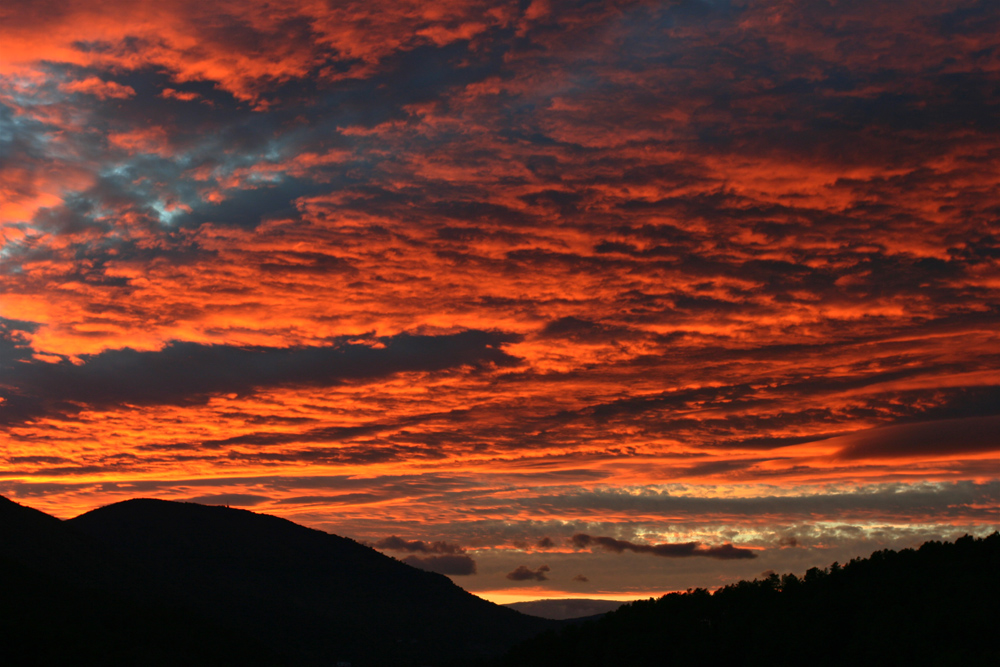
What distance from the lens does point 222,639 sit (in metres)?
176

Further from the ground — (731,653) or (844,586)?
(844,586)

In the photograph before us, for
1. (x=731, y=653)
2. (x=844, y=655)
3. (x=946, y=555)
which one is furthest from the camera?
(x=946, y=555)

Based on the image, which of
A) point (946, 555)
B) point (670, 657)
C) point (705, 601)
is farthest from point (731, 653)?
point (946, 555)

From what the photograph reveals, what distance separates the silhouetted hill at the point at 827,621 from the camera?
9031 cm

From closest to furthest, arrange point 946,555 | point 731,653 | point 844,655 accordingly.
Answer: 1. point 844,655
2. point 731,653
3. point 946,555

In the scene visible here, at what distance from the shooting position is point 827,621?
108m

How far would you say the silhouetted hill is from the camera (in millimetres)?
90312

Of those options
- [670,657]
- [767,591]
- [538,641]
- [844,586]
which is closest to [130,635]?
[538,641]

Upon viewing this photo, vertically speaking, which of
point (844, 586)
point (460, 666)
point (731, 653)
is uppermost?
point (844, 586)

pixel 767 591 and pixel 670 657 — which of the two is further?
pixel 767 591

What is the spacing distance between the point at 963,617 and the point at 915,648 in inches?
288

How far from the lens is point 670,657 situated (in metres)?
116

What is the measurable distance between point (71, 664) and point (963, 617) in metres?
121

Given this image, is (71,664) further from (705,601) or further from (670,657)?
(705,601)
